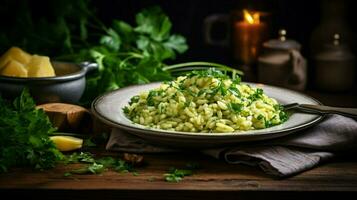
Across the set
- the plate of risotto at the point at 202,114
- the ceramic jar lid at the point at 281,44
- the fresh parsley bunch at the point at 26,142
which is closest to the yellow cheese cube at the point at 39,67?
the plate of risotto at the point at 202,114

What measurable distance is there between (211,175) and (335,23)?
1.12 meters

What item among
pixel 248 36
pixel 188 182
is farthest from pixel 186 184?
pixel 248 36

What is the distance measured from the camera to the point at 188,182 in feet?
4.67

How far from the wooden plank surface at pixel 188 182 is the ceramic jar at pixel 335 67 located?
768 millimetres

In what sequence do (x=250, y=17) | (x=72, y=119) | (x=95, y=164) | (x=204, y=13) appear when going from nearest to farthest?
(x=95, y=164) < (x=72, y=119) < (x=250, y=17) < (x=204, y=13)

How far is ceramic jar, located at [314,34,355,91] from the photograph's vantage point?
2248mm

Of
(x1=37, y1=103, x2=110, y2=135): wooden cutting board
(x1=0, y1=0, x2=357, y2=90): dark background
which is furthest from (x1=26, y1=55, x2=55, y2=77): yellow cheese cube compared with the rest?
(x1=0, y1=0, x2=357, y2=90): dark background

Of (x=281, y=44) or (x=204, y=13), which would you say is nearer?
(x=281, y=44)

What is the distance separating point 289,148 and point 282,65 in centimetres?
72

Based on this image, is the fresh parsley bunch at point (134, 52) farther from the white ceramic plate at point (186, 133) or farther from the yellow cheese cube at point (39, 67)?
the white ceramic plate at point (186, 133)

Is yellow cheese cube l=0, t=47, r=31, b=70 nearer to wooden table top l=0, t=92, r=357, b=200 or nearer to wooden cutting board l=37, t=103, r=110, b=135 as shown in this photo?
wooden cutting board l=37, t=103, r=110, b=135

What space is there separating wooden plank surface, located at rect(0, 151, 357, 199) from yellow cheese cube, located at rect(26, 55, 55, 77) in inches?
17.4

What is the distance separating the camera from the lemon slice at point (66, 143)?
160cm

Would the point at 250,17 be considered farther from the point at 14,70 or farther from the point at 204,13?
the point at 14,70
